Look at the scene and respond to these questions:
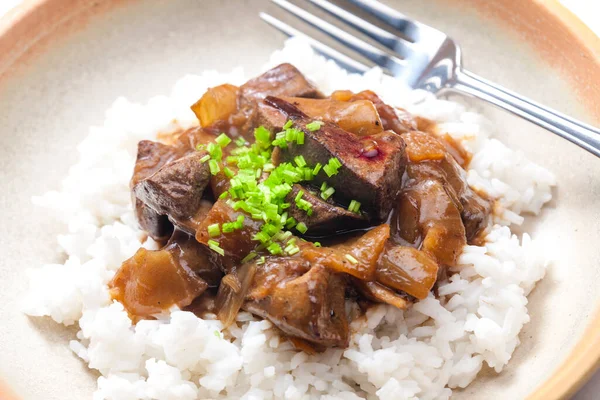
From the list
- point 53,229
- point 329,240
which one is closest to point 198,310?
point 329,240

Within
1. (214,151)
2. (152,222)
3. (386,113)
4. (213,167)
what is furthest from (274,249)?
(386,113)

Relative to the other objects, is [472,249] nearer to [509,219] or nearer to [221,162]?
[509,219]

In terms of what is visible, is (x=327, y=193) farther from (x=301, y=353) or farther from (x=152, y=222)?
(x=152, y=222)

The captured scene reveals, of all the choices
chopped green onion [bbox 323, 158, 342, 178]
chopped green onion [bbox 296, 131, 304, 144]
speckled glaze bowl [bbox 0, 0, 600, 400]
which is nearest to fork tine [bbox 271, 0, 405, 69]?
speckled glaze bowl [bbox 0, 0, 600, 400]

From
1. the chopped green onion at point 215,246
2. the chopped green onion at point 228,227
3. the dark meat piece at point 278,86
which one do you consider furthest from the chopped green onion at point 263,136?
the chopped green onion at point 215,246

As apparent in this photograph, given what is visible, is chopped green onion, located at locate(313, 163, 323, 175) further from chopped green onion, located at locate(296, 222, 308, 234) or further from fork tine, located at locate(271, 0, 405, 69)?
fork tine, located at locate(271, 0, 405, 69)
